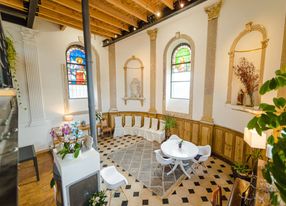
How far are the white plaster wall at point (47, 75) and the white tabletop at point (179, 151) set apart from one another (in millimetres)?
4028

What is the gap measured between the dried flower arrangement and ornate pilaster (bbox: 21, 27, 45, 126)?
19.8 feet

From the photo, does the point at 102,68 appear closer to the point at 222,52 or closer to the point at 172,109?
the point at 172,109

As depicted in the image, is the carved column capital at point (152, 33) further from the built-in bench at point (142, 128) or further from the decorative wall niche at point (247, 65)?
the built-in bench at point (142, 128)

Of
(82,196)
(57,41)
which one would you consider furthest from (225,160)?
(57,41)

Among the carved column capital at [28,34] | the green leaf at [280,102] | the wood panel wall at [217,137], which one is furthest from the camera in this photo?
the carved column capital at [28,34]

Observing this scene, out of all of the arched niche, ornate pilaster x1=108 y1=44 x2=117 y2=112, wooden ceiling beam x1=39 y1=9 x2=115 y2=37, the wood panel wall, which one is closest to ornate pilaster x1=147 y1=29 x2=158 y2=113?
the arched niche

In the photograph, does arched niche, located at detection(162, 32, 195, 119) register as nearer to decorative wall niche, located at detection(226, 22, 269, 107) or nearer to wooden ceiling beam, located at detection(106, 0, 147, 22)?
decorative wall niche, located at detection(226, 22, 269, 107)

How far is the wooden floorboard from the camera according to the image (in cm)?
275

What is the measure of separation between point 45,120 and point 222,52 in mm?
6031

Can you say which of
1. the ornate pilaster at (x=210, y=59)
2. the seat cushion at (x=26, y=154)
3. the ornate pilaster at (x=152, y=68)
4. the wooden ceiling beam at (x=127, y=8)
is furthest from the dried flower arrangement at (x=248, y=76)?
the seat cushion at (x=26, y=154)

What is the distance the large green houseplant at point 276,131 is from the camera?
60cm

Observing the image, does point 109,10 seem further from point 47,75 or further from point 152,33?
point 47,75

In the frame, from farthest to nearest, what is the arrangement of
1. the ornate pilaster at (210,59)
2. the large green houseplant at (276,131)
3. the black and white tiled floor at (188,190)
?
the ornate pilaster at (210,59)
the black and white tiled floor at (188,190)
the large green houseplant at (276,131)

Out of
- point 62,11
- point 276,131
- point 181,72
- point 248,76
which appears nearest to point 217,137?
point 248,76
